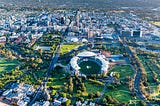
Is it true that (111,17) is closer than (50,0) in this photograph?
Yes

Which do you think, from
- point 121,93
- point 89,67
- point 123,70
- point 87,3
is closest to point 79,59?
point 89,67

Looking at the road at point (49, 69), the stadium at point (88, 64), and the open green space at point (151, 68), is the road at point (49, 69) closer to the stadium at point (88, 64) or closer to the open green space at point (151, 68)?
the stadium at point (88, 64)

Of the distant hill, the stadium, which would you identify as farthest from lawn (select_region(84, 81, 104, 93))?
the distant hill

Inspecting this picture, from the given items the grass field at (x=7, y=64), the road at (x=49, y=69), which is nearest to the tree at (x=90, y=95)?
the road at (x=49, y=69)

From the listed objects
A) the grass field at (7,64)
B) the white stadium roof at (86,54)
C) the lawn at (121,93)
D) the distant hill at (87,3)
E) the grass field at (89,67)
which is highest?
the distant hill at (87,3)

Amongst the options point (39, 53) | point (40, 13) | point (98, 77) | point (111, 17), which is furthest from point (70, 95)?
point (40, 13)

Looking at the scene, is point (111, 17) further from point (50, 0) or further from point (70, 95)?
point (70, 95)
